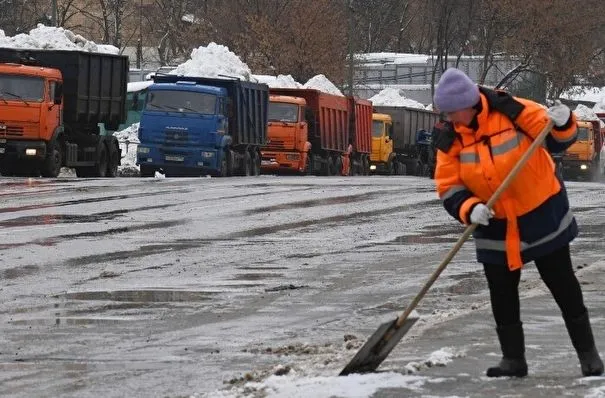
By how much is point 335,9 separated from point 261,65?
6.32 meters

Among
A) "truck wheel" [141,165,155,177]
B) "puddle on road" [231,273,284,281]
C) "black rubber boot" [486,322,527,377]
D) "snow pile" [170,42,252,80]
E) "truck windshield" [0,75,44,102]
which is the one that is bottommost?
"truck wheel" [141,165,155,177]

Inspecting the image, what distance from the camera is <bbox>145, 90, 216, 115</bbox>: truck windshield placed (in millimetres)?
41719

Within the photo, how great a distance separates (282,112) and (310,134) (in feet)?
6.12

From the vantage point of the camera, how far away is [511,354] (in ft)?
26.0

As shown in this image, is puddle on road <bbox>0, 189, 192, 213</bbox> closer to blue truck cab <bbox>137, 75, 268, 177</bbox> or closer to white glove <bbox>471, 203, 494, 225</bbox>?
white glove <bbox>471, 203, 494, 225</bbox>

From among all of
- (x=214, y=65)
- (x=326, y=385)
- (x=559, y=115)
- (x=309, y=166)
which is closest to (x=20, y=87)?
(x=309, y=166)

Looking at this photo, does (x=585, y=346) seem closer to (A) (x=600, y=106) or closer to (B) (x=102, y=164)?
(B) (x=102, y=164)

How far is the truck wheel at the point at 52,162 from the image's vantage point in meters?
36.4

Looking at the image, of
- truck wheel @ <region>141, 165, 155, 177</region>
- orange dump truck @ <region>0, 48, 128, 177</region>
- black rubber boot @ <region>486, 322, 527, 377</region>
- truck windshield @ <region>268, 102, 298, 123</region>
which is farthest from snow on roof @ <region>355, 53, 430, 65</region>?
black rubber boot @ <region>486, 322, 527, 377</region>

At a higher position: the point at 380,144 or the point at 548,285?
the point at 548,285

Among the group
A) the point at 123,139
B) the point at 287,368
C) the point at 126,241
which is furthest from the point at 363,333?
the point at 123,139

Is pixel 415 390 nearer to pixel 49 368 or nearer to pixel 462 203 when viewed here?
pixel 462 203

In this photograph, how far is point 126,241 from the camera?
17188 millimetres

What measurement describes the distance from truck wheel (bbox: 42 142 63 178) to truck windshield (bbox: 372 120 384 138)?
24508mm
